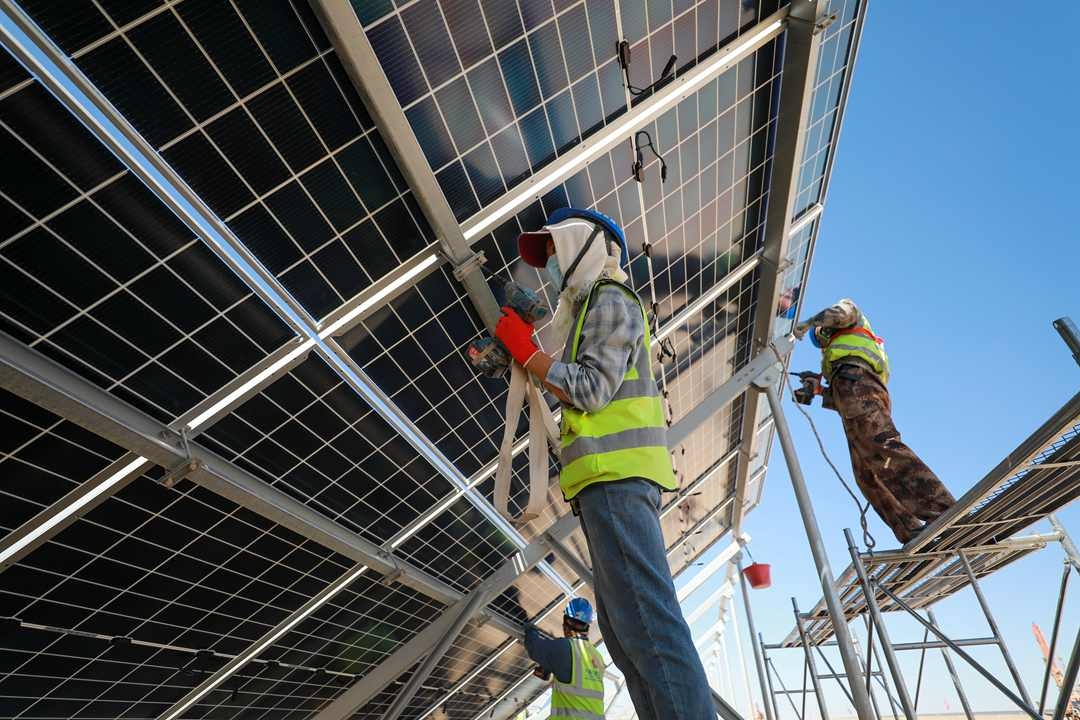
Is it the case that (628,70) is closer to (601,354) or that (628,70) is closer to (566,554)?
(601,354)

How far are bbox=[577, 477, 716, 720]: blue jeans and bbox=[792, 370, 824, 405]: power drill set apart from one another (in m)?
5.67

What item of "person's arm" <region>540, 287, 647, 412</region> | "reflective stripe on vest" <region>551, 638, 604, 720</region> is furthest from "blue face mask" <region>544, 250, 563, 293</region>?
"reflective stripe on vest" <region>551, 638, 604, 720</region>

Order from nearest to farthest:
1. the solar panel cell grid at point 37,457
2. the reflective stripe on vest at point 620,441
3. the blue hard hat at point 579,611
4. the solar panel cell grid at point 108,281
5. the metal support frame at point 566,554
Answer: the reflective stripe on vest at point 620,441 → the solar panel cell grid at point 108,281 → the solar panel cell grid at point 37,457 → the blue hard hat at point 579,611 → the metal support frame at point 566,554

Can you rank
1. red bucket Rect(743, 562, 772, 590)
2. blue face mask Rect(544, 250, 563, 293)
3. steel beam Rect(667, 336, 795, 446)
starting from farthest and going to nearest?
red bucket Rect(743, 562, 772, 590) → steel beam Rect(667, 336, 795, 446) → blue face mask Rect(544, 250, 563, 293)

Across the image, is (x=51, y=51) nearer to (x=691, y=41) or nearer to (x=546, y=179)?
(x=546, y=179)

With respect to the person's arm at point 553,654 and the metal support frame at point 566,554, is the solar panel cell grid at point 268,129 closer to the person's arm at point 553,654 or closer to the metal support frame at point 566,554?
the person's arm at point 553,654

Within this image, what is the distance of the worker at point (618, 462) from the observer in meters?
2.17

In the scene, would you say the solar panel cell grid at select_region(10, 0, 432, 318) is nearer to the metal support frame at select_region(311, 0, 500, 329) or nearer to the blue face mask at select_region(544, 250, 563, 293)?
the metal support frame at select_region(311, 0, 500, 329)

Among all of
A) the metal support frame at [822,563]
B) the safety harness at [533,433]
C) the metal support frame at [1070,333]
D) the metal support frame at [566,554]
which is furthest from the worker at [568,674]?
the metal support frame at [1070,333]

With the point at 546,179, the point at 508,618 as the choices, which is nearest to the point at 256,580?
the point at 546,179

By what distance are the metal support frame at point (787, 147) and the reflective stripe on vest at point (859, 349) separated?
83.4 inches

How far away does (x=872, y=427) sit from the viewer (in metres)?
6.56

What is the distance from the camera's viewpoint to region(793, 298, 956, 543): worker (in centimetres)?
613

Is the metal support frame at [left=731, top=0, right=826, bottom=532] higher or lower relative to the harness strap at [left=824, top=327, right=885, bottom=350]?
higher
